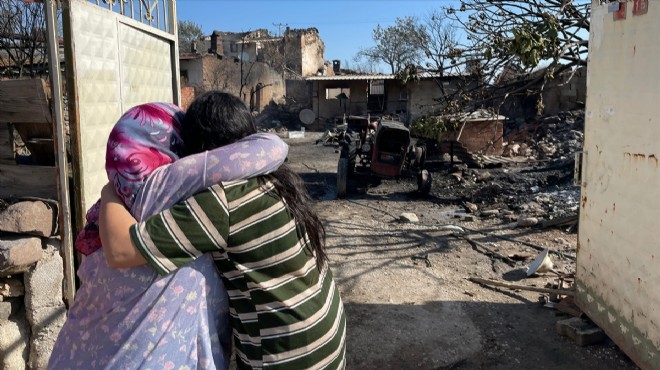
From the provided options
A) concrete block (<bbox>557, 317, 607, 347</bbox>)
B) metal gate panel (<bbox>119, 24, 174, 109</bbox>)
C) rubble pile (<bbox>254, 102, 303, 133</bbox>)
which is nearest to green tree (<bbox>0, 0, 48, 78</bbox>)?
metal gate panel (<bbox>119, 24, 174, 109</bbox>)

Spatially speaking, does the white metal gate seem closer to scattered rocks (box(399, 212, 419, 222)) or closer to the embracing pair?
the embracing pair

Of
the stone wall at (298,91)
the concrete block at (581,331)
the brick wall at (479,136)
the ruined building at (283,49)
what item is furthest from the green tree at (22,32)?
the ruined building at (283,49)


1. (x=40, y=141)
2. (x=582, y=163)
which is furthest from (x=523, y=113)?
(x=40, y=141)

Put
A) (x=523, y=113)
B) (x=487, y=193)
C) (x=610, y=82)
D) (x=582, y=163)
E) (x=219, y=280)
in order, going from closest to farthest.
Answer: (x=219, y=280), (x=610, y=82), (x=582, y=163), (x=487, y=193), (x=523, y=113)

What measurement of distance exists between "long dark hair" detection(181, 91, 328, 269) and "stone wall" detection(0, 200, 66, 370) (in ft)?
5.53

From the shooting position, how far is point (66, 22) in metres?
2.65

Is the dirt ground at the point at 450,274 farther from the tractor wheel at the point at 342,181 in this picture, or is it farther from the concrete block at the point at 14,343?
the concrete block at the point at 14,343

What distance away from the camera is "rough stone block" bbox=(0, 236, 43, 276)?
2746mm

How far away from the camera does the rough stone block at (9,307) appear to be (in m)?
2.95

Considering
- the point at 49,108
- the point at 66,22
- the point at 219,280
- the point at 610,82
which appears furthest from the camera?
the point at 610,82

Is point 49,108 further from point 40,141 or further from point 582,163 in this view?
point 582,163

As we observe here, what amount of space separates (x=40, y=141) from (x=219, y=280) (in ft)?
6.24

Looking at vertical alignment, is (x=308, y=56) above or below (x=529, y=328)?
above

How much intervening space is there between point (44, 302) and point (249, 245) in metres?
2.04
